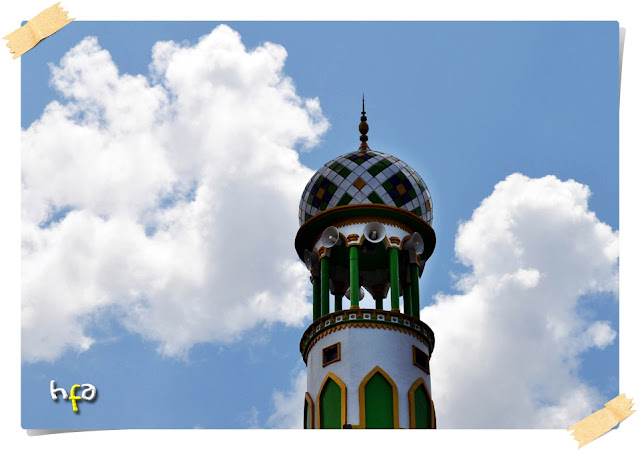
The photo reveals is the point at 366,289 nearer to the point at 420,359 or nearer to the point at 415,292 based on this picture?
the point at 415,292

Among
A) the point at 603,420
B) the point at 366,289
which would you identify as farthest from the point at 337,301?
the point at 603,420

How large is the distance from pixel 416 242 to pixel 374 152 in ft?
9.38

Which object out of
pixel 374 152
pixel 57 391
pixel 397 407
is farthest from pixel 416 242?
pixel 57 391

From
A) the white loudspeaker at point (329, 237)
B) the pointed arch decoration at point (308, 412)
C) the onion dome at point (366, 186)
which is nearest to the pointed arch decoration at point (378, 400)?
the pointed arch decoration at point (308, 412)

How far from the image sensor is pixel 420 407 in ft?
70.7

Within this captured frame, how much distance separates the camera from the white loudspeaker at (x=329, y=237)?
23777mm

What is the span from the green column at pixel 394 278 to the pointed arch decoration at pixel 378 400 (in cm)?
184

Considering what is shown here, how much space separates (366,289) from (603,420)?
45.3 feet

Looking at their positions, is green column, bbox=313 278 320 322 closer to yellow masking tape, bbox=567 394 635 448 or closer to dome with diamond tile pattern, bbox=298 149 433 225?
dome with diamond tile pattern, bbox=298 149 433 225

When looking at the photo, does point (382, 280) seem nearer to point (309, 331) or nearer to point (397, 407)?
point (309, 331)

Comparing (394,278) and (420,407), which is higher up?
(394,278)

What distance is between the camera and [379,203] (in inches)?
950

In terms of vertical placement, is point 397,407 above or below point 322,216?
below

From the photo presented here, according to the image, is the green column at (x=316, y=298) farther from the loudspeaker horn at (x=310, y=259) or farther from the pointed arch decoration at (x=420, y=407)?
the pointed arch decoration at (x=420, y=407)
